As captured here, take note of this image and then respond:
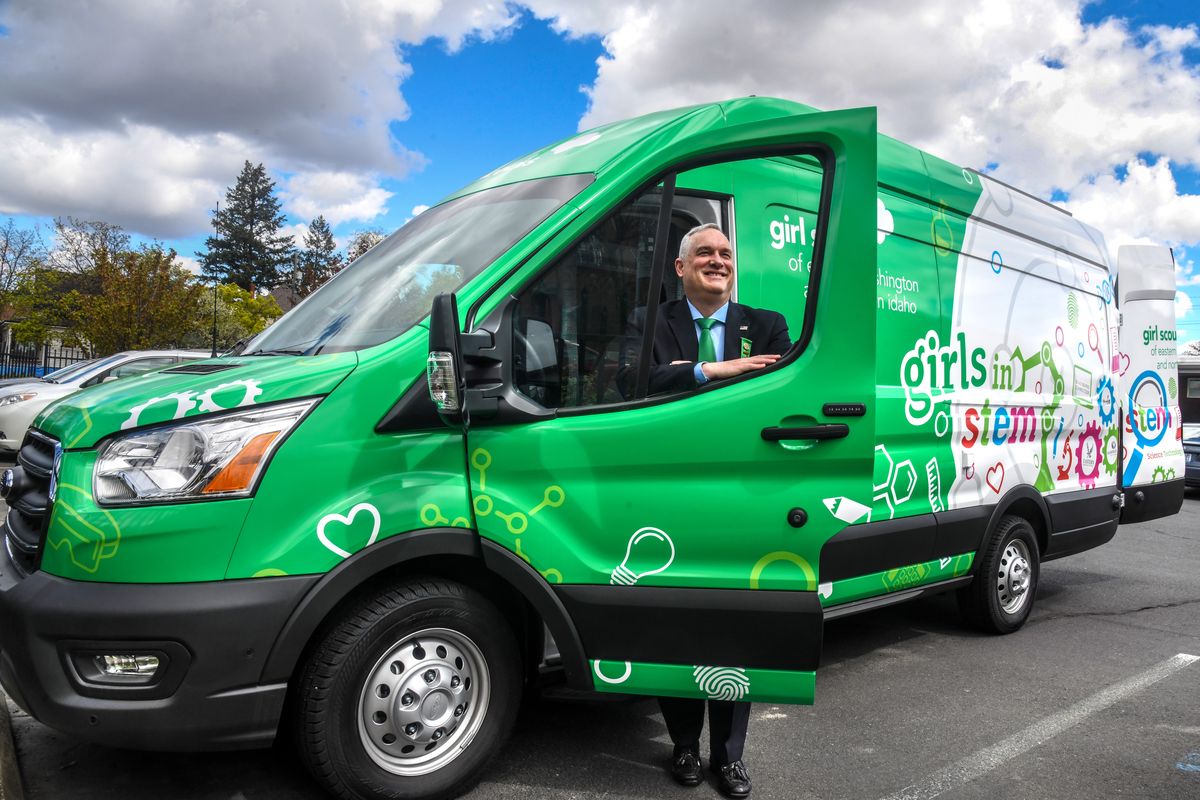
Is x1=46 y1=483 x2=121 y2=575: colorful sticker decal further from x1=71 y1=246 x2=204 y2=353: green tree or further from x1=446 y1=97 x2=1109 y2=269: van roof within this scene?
x1=71 y1=246 x2=204 y2=353: green tree

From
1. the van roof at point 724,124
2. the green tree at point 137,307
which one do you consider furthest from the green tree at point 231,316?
the van roof at point 724,124

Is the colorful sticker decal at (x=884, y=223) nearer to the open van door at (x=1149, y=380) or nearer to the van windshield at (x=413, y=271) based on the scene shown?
the van windshield at (x=413, y=271)

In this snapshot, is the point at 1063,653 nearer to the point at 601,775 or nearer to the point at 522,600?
the point at 601,775

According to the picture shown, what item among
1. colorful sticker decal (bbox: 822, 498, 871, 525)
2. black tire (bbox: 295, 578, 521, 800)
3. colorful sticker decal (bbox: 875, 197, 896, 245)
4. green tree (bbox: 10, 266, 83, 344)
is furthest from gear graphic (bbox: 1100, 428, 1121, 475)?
green tree (bbox: 10, 266, 83, 344)

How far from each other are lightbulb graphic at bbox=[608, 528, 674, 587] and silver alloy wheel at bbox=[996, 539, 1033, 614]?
3174mm

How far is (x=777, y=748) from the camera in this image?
3631 mm

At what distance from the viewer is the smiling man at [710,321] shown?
10.2 ft

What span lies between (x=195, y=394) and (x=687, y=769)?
2.13 meters

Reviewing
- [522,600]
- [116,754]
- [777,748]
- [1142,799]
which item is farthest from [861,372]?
[116,754]

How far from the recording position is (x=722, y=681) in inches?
115

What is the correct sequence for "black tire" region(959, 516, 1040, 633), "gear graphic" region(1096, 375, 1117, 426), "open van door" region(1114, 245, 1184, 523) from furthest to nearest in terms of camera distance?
"open van door" region(1114, 245, 1184, 523) < "gear graphic" region(1096, 375, 1117, 426) < "black tire" region(959, 516, 1040, 633)

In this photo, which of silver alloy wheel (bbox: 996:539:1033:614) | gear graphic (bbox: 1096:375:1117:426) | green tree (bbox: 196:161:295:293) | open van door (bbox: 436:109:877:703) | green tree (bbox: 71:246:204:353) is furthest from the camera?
green tree (bbox: 196:161:295:293)

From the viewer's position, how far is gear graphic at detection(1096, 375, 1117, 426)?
6133 mm

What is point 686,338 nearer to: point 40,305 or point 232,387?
point 232,387
